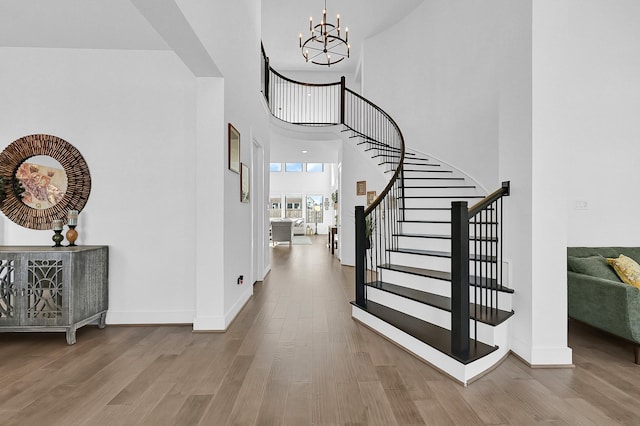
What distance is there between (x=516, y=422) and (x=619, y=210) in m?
3.44

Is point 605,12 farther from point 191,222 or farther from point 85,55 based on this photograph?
point 85,55

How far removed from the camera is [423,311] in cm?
297

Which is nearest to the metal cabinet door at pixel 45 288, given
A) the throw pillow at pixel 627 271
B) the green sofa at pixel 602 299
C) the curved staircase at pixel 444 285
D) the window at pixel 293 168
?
the curved staircase at pixel 444 285

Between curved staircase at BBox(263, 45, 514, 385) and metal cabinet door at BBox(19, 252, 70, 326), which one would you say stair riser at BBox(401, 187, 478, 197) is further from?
metal cabinet door at BBox(19, 252, 70, 326)

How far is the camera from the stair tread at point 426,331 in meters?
2.32

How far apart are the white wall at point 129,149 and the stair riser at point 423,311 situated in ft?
6.74

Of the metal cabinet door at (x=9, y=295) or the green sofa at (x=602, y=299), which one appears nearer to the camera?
the green sofa at (x=602, y=299)

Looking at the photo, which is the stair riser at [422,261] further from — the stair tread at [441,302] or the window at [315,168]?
the window at [315,168]

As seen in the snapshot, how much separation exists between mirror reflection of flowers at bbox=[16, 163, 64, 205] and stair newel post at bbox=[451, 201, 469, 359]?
3.86 metres

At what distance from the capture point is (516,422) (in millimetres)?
1769

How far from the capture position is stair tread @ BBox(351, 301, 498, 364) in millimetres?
2324

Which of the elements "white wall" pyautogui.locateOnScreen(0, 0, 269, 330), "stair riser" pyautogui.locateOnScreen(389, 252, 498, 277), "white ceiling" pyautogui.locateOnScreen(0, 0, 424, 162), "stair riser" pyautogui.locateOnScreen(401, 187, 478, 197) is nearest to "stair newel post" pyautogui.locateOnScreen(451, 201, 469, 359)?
"stair riser" pyautogui.locateOnScreen(389, 252, 498, 277)

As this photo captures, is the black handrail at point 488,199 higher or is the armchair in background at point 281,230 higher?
the black handrail at point 488,199

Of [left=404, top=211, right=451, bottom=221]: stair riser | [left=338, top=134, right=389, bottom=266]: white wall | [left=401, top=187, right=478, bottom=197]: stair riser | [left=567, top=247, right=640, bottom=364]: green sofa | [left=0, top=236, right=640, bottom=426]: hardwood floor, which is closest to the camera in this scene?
[left=0, top=236, right=640, bottom=426]: hardwood floor
